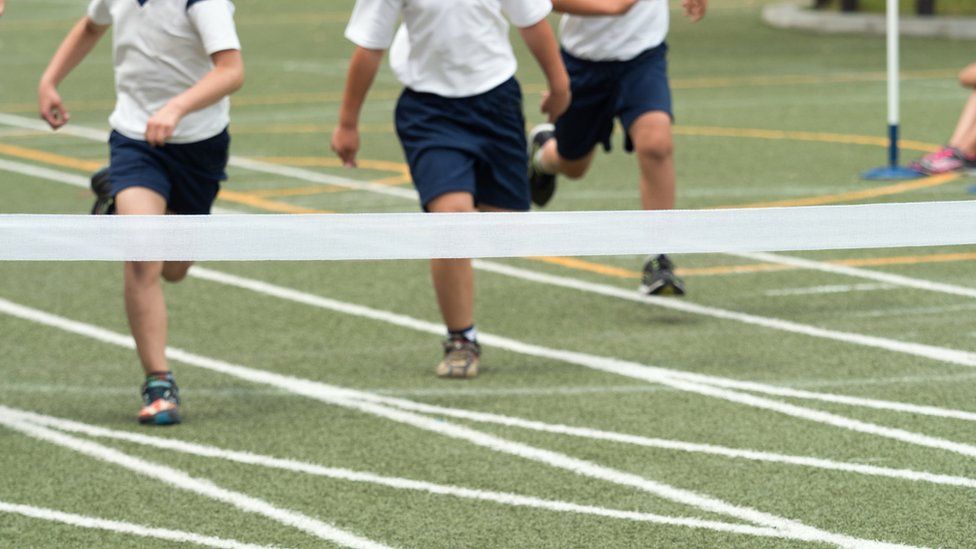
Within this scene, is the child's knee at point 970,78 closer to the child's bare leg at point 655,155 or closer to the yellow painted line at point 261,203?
the child's bare leg at point 655,155

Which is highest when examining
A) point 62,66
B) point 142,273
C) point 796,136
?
point 62,66

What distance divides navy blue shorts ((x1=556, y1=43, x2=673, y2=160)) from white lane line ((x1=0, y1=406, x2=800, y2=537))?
10.7 ft

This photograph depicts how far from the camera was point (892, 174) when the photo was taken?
42.0 feet

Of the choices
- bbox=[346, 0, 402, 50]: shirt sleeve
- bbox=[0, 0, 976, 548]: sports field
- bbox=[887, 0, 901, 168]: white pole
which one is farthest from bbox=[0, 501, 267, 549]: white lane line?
bbox=[887, 0, 901, 168]: white pole

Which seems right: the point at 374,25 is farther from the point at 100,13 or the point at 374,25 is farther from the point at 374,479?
the point at 374,479

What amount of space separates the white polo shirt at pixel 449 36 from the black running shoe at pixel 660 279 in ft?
5.66

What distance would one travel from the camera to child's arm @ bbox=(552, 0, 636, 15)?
8258 millimetres

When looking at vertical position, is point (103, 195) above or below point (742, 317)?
above

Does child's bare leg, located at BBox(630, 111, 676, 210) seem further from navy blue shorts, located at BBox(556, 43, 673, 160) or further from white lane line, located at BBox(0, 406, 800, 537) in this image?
white lane line, located at BBox(0, 406, 800, 537)

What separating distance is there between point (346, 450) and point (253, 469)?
14.4 inches

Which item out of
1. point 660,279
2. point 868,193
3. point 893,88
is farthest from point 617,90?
point 893,88

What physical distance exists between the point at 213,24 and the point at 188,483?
175 centimetres

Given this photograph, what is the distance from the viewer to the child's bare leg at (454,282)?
7617 mm

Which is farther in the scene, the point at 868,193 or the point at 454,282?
the point at 868,193
